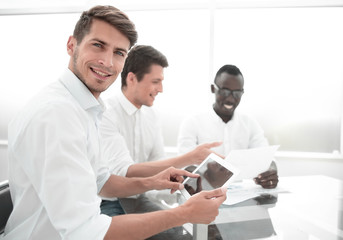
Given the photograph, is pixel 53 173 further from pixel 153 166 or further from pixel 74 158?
pixel 153 166

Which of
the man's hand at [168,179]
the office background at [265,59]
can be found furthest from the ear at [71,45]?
the office background at [265,59]

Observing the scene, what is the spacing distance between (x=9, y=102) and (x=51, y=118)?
366 centimetres

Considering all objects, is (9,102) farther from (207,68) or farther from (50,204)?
(50,204)

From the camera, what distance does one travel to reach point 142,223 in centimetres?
91

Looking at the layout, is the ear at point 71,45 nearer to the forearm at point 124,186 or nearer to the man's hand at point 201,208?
the forearm at point 124,186

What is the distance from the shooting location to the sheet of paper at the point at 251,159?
1386 millimetres

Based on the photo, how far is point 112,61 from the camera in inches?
47.5

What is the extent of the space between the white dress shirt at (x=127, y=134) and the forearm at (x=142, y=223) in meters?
0.83

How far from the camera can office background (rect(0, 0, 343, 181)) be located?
127 inches

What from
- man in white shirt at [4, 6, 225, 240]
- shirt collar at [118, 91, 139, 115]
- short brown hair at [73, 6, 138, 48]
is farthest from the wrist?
shirt collar at [118, 91, 139, 115]

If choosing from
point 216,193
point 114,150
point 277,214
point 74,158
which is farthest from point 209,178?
point 114,150

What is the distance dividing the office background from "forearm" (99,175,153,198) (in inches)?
84.4

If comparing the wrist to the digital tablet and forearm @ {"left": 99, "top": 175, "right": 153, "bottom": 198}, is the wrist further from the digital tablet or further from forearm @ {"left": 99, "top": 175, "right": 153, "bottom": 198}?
forearm @ {"left": 99, "top": 175, "right": 153, "bottom": 198}

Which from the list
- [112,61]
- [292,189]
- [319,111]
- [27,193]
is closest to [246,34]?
[319,111]
